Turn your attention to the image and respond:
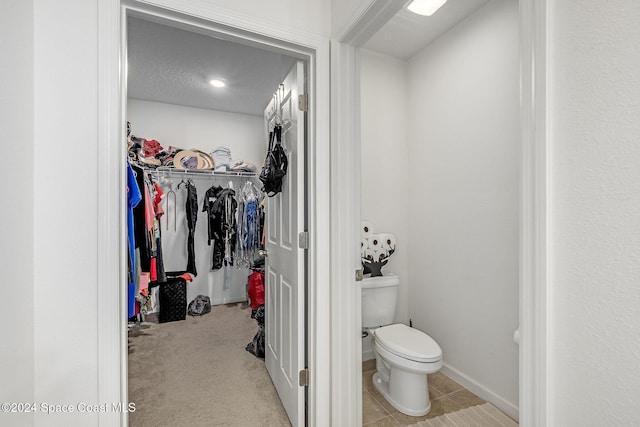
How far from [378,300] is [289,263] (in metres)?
0.89

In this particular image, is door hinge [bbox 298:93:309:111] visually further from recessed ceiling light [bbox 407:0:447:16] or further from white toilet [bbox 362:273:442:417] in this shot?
white toilet [bbox 362:273:442:417]

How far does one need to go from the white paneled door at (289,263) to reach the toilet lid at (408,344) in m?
0.60

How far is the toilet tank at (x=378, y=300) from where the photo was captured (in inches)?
85.3

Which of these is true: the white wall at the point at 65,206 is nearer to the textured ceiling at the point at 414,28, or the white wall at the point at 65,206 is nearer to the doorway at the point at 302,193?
the doorway at the point at 302,193

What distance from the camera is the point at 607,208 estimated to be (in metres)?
0.56

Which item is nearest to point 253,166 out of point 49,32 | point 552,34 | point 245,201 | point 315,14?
point 245,201

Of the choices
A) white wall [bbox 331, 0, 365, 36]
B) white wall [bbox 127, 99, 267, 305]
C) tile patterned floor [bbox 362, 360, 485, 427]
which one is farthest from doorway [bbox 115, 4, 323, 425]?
white wall [bbox 127, 99, 267, 305]

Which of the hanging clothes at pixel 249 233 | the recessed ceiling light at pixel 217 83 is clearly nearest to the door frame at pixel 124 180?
the recessed ceiling light at pixel 217 83

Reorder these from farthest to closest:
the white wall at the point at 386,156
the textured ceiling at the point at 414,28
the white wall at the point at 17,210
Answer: the white wall at the point at 386,156
the textured ceiling at the point at 414,28
the white wall at the point at 17,210

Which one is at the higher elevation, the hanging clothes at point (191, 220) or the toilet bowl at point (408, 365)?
the hanging clothes at point (191, 220)

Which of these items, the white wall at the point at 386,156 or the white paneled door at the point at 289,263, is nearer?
the white paneled door at the point at 289,263

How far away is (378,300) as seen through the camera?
2.20 metres

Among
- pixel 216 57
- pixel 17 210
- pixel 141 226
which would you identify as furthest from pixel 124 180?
pixel 216 57

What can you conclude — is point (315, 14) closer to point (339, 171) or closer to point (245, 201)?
point (339, 171)
